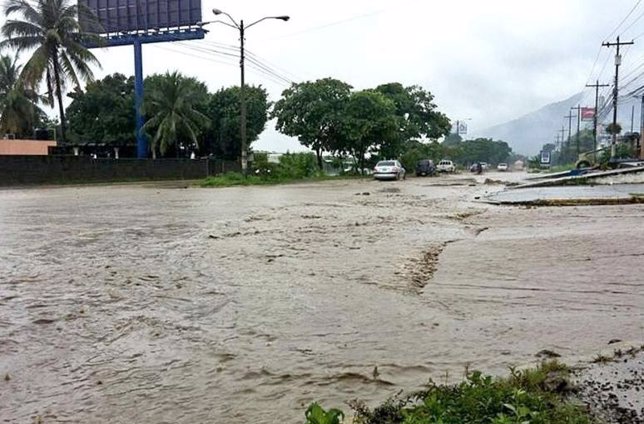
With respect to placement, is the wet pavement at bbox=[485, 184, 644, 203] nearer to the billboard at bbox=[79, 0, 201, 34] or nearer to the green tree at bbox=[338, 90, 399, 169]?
the green tree at bbox=[338, 90, 399, 169]

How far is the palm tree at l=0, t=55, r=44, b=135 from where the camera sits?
144 feet

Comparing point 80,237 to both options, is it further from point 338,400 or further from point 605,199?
point 605,199

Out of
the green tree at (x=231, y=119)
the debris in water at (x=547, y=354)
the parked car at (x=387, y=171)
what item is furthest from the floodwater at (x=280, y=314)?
the green tree at (x=231, y=119)

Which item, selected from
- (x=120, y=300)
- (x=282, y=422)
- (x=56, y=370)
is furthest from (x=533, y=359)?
(x=120, y=300)

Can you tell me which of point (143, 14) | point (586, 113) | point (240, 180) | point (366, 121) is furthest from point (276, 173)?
point (586, 113)

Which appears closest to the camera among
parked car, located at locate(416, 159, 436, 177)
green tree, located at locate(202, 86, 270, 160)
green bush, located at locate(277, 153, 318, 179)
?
green bush, located at locate(277, 153, 318, 179)

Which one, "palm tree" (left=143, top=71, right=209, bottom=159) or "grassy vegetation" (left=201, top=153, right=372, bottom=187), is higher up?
"palm tree" (left=143, top=71, right=209, bottom=159)

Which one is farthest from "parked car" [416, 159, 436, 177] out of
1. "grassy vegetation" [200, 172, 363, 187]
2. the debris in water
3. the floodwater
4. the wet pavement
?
the debris in water

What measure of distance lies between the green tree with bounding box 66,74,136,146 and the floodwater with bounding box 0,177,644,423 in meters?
40.6

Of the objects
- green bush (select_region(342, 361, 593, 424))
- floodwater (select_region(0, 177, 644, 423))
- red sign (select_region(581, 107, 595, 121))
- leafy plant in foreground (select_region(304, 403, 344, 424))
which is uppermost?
red sign (select_region(581, 107, 595, 121))

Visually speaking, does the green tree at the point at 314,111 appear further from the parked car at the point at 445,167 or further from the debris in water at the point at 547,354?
the debris in water at the point at 547,354

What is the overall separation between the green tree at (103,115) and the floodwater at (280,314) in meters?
40.6

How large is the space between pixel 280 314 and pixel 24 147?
1747 inches

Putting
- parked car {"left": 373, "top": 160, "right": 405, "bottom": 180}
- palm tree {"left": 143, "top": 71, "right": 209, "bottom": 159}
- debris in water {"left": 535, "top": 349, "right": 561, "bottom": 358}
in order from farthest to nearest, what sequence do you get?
palm tree {"left": 143, "top": 71, "right": 209, "bottom": 159} < parked car {"left": 373, "top": 160, "right": 405, "bottom": 180} < debris in water {"left": 535, "top": 349, "right": 561, "bottom": 358}
